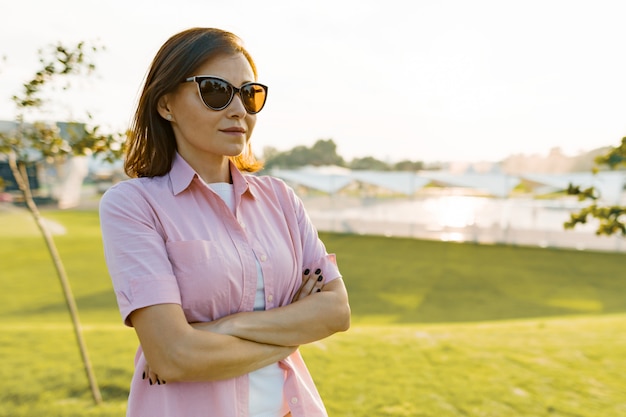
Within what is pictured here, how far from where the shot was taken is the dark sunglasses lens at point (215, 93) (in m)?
1.37

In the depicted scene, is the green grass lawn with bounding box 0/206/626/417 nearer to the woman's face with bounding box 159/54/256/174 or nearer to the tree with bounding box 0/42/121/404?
the tree with bounding box 0/42/121/404

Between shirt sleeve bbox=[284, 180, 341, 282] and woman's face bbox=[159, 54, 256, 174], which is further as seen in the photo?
shirt sleeve bbox=[284, 180, 341, 282]

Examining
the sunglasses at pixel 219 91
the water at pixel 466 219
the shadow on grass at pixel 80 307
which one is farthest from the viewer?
the water at pixel 466 219

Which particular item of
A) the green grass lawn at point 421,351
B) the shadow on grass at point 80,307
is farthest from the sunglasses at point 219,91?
the shadow on grass at point 80,307

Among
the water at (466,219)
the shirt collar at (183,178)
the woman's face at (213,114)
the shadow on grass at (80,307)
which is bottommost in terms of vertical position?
the shadow on grass at (80,307)

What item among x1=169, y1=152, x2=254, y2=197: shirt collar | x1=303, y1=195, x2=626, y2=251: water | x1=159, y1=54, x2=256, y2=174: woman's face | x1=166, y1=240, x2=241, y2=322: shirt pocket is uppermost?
x1=159, y1=54, x2=256, y2=174: woman's face

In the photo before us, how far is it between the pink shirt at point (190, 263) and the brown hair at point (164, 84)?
0.07 metres

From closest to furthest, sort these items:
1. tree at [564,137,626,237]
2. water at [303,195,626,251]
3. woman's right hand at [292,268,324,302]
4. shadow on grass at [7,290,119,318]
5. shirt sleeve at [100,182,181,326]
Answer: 1. shirt sleeve at [100,182,181,326]
2. woman's right hand at [292,268,324,302]
3. tree at [564,137,626,237]
4. shadow on grass at [7,290,119,318]
5. water at [303,195,626,251]

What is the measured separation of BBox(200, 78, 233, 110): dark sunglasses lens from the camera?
1368 millimetres

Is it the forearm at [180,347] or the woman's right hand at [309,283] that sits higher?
the woman's right hand at [309,283]

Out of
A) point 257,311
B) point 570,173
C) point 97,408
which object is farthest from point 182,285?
point 570,173

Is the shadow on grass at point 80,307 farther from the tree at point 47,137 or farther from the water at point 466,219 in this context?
the water at point 466,219

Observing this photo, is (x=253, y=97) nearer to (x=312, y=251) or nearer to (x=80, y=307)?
(x=312, y=251)

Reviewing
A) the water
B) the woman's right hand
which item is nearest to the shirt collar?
the woman's right hand
